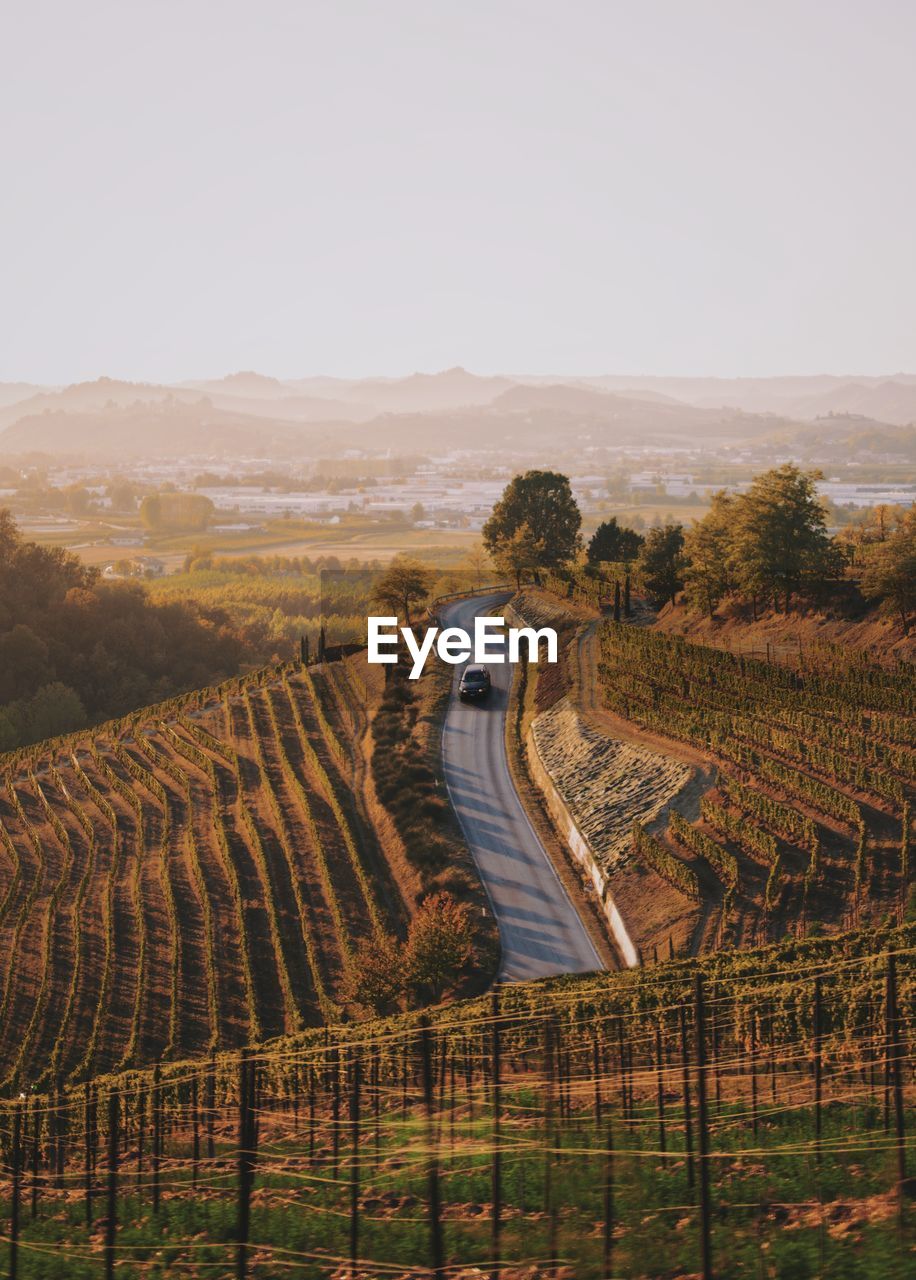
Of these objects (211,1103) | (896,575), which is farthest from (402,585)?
(211,1103)

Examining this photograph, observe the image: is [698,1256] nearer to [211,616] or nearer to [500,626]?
[500,626]

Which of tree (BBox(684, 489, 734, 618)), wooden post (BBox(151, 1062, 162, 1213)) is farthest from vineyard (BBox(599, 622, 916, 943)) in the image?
wooden post (BBox(151, 1062, 162, 1213))

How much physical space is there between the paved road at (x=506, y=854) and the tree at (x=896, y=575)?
16.1 metres

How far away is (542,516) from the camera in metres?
82.2

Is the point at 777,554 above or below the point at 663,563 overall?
above

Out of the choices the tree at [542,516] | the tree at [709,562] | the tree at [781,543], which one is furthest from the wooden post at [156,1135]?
the tree at [542,516]

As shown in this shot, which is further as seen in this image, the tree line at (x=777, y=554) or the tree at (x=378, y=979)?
the tree line at (x=777, y=554)

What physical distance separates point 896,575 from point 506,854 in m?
18.2

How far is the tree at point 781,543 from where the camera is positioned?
5009 centimetres

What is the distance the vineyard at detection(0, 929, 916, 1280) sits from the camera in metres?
12.3

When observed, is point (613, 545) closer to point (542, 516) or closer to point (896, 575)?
point (542, 516)

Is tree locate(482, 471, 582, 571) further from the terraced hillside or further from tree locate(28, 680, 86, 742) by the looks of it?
tree locate(28, 680, 86, 742)

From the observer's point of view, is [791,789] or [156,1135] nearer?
[156,1135]

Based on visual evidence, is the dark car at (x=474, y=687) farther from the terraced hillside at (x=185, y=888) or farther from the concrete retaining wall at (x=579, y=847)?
the concrete retaining wall at (x=579, y=847)
